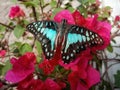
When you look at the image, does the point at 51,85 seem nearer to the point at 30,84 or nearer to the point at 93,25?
the point at 30,84

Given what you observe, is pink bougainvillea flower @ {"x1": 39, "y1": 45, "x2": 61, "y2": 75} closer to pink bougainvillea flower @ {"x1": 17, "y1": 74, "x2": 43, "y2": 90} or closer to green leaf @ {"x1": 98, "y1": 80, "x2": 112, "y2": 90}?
pink bougainvillea flower @ {"x1": 17, "y1": 74, "x2": 43, "y2": 90}

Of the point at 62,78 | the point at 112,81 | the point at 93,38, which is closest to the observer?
the point at 93,38

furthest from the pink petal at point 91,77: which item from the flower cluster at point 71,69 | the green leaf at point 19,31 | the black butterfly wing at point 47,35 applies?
the green leaf at point 19,31

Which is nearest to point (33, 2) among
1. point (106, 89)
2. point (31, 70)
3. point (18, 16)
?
point (18, 16)

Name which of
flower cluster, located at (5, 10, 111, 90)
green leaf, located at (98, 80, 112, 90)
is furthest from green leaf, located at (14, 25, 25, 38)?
flower cluster, located at (5, 10, 111, 90)

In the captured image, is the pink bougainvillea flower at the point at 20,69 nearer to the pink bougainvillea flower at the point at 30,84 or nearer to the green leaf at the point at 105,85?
the pink bougainvillea flower at the point at 30,84

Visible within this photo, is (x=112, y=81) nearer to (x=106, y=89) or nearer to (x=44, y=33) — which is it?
(x=106, y=89)
